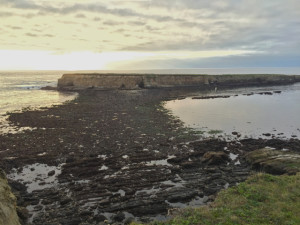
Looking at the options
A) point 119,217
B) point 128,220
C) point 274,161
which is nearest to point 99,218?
point 119,217

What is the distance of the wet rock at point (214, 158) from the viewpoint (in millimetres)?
27250

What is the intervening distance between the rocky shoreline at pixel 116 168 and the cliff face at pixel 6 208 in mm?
2048

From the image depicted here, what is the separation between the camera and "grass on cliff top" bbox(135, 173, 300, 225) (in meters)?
15.2

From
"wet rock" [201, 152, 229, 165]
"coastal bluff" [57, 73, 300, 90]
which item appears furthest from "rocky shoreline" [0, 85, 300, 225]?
"coastal bluff" [57, 73, 300, 90]

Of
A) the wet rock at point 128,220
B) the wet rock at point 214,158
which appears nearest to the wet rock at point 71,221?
the wet rock at point 128,220

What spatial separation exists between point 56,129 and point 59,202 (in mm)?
24054

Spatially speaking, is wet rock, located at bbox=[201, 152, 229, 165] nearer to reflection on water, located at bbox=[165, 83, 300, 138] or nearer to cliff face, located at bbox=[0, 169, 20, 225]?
reflection on water, located at bbox=[165, 83, 300, 138]

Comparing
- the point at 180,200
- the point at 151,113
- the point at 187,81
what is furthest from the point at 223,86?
the point at 180,200

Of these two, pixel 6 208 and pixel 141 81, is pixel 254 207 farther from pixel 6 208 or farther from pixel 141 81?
pixel 141 81

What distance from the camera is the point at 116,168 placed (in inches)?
1033

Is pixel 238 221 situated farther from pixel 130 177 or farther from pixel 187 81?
pixel 187 81

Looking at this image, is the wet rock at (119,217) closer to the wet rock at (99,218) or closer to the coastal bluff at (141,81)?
the wet rock at (99,218)

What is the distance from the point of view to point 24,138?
37156mm

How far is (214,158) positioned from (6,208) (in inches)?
744
